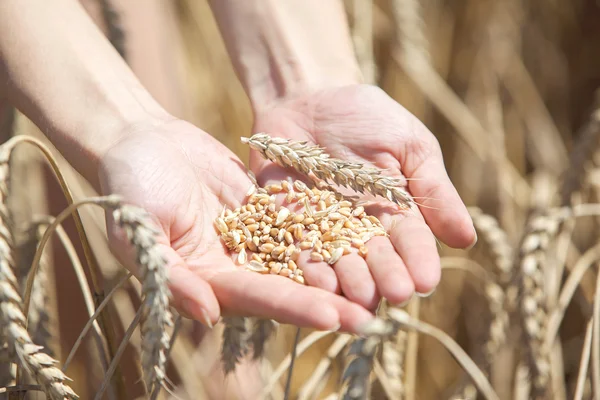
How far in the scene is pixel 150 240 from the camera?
690mm

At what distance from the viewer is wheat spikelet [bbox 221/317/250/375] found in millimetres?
992

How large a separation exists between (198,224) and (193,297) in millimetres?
276

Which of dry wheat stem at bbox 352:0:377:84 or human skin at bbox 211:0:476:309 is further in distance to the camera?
dry wheat stem at bbox 352:0:377:84

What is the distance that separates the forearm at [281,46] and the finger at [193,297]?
700 mm

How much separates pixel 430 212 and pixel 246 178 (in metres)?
0.42

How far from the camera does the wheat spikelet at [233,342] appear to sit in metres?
0.99

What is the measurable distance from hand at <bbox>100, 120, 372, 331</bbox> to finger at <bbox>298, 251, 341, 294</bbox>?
0.07 metres

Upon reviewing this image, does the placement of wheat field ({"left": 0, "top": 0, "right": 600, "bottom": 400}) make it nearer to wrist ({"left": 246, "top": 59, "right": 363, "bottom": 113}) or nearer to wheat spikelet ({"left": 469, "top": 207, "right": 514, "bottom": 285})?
wheat spikelet ({"left": 469, "top": 207, "right": 514, "bottom": 285})

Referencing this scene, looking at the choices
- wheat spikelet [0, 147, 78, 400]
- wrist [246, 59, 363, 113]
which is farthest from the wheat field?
wrist [246, 59, 363, 113]

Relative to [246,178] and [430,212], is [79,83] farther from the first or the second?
[430,212]

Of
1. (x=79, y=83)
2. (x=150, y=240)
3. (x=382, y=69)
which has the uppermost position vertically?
(x=79, y=83)

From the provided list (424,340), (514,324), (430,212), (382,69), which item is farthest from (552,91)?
(430,212)

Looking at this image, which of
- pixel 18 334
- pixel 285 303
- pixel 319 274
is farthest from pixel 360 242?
pixel 18 334

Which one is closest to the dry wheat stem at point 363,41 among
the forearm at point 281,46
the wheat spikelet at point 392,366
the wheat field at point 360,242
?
the wheat field at point 360,242
